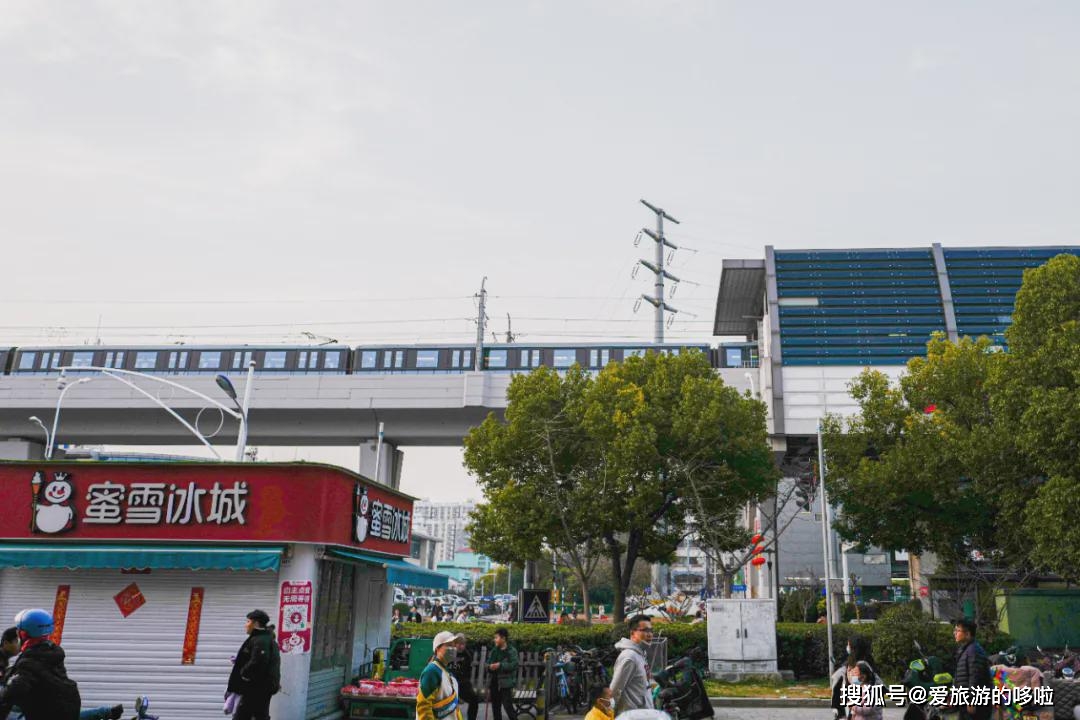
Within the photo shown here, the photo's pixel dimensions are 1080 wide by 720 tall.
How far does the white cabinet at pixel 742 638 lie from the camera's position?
20.6 metres

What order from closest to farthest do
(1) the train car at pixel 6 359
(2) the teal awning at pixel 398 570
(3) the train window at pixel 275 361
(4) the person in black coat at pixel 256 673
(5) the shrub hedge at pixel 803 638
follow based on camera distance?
(4) the person in black coat at pixel 256 673 < (2) the teal awning at pixel 398 570 < (5) the shrub hedge at pixel 803 638 < (3) the train window at pixel 275 361 < (1) the train car at pixel 6 359

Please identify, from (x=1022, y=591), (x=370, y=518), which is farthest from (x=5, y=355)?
(x=1022, y=591)

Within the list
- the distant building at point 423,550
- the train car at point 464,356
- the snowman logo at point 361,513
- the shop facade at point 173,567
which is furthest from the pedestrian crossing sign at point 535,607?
the distant building at point 423,550

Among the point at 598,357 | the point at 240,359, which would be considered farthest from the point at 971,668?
the point at 240,359

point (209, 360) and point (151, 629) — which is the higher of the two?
point (209, 360)

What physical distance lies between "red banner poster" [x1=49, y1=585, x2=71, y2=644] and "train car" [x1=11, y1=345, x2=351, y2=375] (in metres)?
34.2

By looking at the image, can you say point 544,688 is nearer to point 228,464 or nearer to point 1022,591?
point 228,464

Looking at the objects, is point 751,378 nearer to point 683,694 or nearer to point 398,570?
point 398,570

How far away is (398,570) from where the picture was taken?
15.1m

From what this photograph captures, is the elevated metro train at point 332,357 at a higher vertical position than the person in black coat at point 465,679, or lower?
higher

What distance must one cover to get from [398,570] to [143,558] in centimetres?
443

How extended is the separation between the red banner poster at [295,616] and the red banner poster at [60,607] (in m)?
3.35

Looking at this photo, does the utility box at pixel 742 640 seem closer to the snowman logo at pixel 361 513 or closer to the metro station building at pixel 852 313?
the snowman logo at pixel 361 513

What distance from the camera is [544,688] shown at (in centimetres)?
1458
